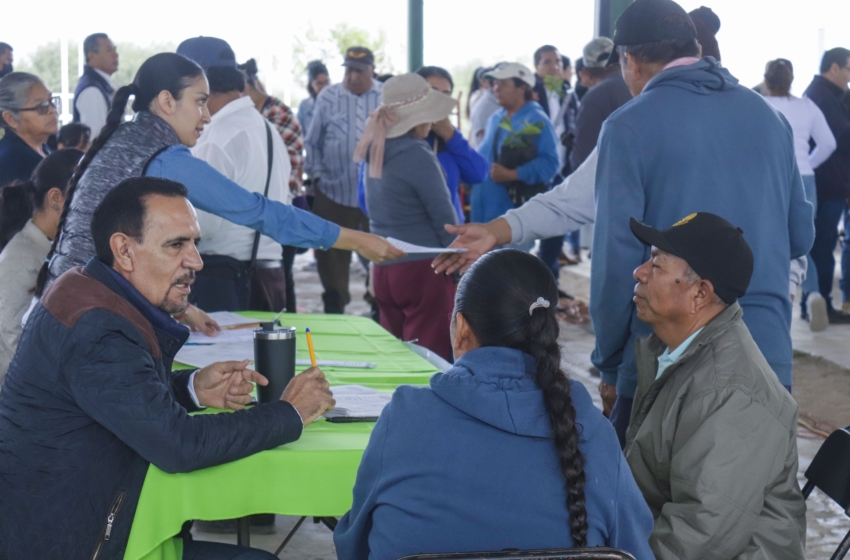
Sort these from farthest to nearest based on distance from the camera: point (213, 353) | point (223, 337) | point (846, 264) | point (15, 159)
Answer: point (846, 264)
point (15, 159)
point (223, 337)
point (213, 353)

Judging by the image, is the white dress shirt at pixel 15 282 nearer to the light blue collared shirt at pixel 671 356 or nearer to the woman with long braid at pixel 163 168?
the woman with long braid at pixel 163 168

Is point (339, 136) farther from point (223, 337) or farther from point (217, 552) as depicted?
point (217, 552)

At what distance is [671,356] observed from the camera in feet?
7.30

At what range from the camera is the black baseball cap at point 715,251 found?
2.09m

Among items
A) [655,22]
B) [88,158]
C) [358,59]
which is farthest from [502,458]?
[358,59]

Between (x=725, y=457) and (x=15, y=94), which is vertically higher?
(x=15, y=94)

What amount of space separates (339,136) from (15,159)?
7.87 feet

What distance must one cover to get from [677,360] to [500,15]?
69.0ft

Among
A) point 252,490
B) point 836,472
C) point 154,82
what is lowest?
point 836,472

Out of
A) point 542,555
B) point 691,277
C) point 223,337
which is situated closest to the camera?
point 542,555

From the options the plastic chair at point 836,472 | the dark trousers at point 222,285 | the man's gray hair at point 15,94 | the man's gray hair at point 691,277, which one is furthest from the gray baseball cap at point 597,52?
the plastic chair at point 836,472

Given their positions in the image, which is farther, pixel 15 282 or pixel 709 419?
pixel 15 282

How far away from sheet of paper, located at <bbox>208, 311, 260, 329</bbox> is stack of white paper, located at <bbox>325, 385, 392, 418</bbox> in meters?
0.81

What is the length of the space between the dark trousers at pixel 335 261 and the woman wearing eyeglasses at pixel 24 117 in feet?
6.42
